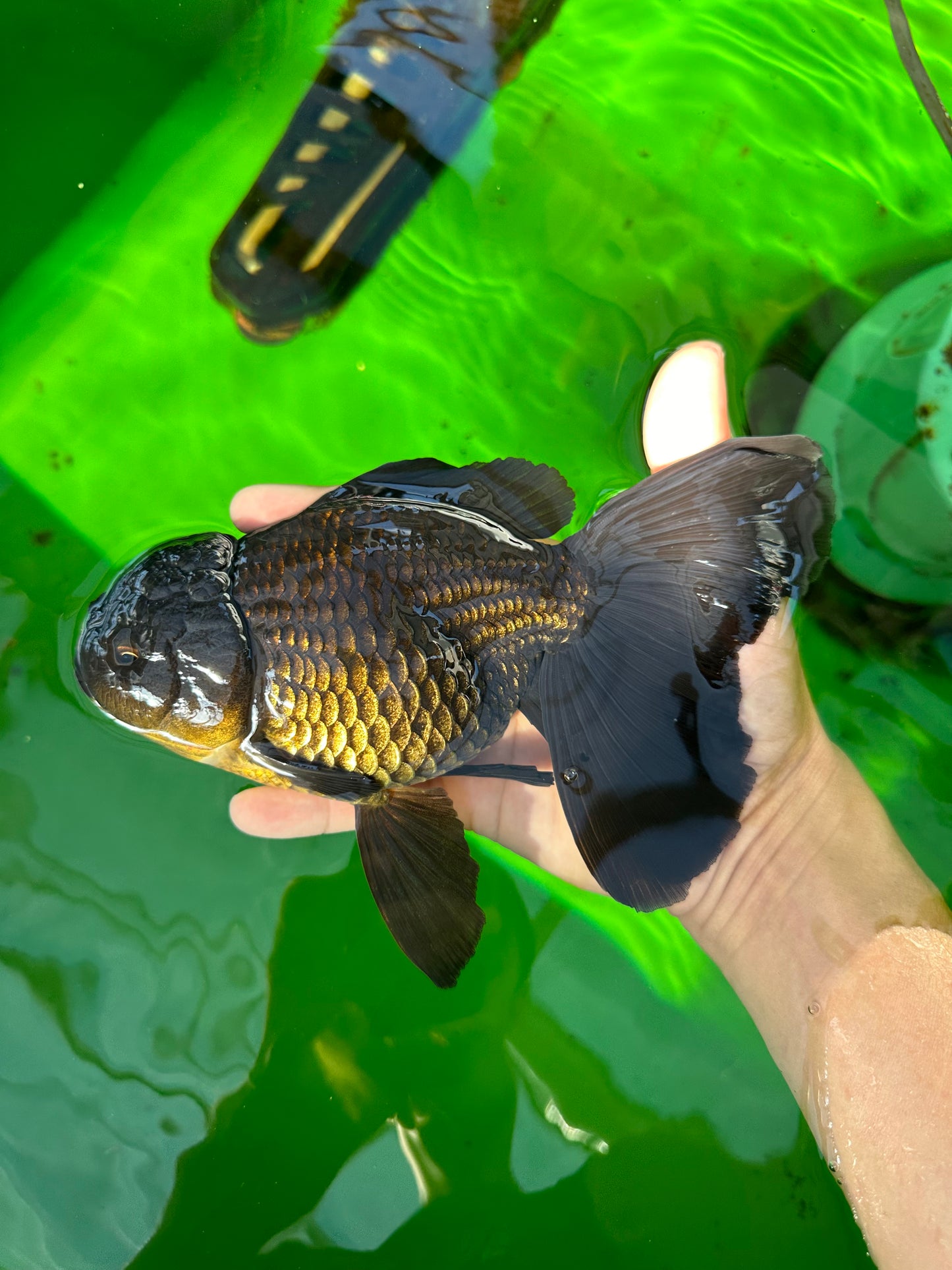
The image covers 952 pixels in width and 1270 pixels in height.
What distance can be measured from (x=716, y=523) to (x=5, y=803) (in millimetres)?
1813

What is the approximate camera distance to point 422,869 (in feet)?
5.38

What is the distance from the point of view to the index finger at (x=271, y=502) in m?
1.96

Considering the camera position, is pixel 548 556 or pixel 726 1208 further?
pixel 726 1208

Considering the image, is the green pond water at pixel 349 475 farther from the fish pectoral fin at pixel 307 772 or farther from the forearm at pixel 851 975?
the fish pectoral fin at pixel 307 772

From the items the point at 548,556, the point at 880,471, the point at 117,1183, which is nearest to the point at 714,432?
the point at 548,556

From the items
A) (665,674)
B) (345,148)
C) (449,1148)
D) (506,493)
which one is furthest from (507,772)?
(345,148)

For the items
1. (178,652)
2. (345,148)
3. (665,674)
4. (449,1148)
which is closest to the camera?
(178,652)

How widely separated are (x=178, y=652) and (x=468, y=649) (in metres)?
0.52

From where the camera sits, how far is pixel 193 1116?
6.72 feet

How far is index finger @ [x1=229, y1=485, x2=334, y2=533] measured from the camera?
1961 mm

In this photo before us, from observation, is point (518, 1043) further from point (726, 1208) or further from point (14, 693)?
point (14, 693)

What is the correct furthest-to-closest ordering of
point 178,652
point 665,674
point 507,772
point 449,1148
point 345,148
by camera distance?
point 345,148
point 449,1148
point 507,772
point 665,674
point 178,652

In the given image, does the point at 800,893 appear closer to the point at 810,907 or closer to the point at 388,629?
the point at 810,907

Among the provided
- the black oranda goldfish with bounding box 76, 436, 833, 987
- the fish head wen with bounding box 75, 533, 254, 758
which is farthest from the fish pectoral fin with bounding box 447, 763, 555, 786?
the fish head wen with bounding box 75, 533, 254, 758
